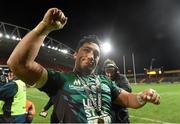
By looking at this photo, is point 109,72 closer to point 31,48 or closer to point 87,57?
point 87,57

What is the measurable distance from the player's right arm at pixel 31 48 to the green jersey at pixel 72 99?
0.23 m

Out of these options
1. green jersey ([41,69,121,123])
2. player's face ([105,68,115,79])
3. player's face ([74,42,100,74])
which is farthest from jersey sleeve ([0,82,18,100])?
green jersey ([41,69,121,123])

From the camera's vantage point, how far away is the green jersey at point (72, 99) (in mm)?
2598

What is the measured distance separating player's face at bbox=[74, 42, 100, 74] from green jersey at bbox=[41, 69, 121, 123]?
11 cm

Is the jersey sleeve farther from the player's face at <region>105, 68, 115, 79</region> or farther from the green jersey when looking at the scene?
the green jersey

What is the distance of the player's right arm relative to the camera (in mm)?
2338

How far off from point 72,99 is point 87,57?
43cm

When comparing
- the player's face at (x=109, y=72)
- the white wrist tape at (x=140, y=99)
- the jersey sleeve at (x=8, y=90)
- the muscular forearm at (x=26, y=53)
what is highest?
the player's face at (x=109, y=72)

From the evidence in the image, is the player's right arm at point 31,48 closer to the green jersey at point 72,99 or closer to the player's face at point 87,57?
the green jersey at point 72,99

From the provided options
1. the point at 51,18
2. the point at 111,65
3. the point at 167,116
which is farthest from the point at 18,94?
the point at 167,116

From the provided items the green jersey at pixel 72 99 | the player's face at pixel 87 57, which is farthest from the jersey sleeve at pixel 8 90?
the green jersey at pixel 72 99

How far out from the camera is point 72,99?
262 centimetres

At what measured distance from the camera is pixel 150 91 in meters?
2.86

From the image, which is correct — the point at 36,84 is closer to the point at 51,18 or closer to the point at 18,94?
the point at 51,18
